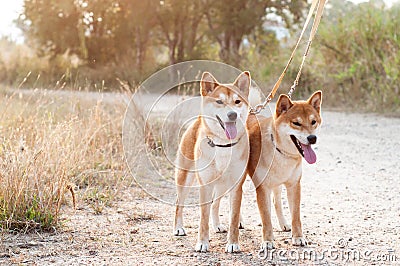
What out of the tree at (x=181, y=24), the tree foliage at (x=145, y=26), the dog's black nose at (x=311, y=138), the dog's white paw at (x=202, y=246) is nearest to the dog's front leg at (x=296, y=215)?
the dog's black nose at (x=311, y=138)

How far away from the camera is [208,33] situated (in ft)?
57.3

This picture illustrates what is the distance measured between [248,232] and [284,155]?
784 mm

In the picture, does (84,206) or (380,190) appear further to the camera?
(380,190)

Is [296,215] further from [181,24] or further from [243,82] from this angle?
[181,24]

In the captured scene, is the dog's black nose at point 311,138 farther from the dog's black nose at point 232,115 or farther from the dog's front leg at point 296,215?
the dog's black nose at point 232,115

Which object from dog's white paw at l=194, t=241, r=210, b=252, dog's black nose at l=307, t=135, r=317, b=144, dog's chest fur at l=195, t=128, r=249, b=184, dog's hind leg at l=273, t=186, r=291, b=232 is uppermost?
dog's black nose at l=307, t=135, r=317, b=144

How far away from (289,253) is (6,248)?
1810 millimetres

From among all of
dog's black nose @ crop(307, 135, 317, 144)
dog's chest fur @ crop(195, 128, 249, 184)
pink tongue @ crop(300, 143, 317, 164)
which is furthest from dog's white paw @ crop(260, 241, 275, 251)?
dog's black nose @ crop(307, 135, 317, 144)

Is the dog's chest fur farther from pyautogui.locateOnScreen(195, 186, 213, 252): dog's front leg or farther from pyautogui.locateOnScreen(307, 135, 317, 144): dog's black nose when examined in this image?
pyautogui.locateOnScreen(307, 135, 317, 144): dog's black nose

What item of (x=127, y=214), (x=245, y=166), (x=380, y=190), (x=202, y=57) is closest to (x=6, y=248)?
(x=127, y=214)

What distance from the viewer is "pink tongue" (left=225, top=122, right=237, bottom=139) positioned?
397cm

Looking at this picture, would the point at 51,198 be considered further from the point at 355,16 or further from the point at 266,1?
the point at 266,1

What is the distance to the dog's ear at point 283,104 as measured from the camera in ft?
13.5

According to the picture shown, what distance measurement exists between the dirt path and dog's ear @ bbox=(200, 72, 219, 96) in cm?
105
